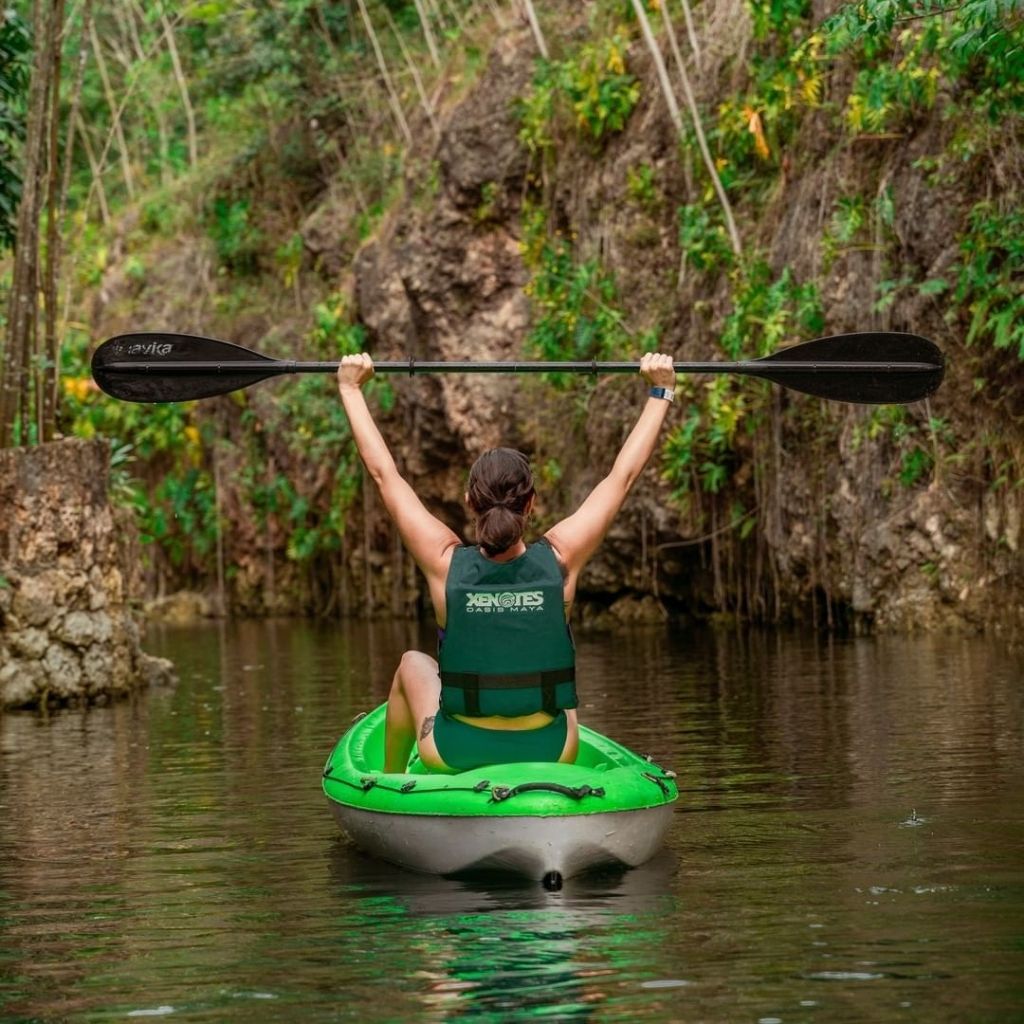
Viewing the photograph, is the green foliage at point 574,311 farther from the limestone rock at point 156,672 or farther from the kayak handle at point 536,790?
the kayak handle at point 536,790

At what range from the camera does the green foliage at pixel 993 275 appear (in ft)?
51.1

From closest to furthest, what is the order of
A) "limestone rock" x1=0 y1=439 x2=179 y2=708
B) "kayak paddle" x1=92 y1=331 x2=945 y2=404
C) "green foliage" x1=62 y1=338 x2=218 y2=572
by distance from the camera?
1. "kayak paddle" x1=92 y1=331 x2=945 y2=404
2. "limestone rock" x1=0 y1=439 x2=179 y2=708
3. "green foliage" x1=62 y1=338 x2=218 y2=572

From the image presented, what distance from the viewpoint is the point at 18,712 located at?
13.1 meters

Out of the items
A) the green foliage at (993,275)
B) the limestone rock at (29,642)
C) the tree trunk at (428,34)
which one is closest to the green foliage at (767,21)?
the green foliage at (993,275)

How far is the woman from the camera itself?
6.04m

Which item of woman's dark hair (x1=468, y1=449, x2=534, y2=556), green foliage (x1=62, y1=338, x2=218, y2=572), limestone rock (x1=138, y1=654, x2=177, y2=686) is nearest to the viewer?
woman's dark hair (x1=468, y1=449, x2=534, y2=556)

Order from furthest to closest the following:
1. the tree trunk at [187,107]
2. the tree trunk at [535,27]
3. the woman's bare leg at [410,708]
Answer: the tree trunk at [187,107], the tree trunk at [535,27], the woman's bare leg at [410,708]

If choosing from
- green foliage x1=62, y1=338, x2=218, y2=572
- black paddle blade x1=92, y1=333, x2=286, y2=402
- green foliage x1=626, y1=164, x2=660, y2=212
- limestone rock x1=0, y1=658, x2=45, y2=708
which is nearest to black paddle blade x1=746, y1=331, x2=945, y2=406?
black paddle blade x1=92, y1=333, x2=286, y2=402

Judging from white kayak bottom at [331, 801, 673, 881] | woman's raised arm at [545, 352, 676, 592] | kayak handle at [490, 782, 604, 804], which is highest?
woman's raised arm at [545, 352, 676, 592]

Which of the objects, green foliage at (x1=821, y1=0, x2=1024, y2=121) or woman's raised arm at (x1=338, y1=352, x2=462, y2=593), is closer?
woman's raised arm at (x1=338, y1=352, x2=462, y2=593)

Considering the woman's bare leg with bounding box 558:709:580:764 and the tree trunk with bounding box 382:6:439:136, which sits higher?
the tree trunk with bounding box 382:6:439:136

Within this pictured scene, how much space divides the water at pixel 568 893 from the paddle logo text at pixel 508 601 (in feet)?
2.81

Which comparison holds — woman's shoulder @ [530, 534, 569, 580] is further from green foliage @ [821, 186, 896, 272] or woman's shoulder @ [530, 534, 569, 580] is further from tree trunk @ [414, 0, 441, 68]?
tree trunk @ [414, 0, 441, 68]

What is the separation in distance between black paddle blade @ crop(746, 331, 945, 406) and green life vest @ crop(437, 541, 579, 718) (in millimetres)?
1900
